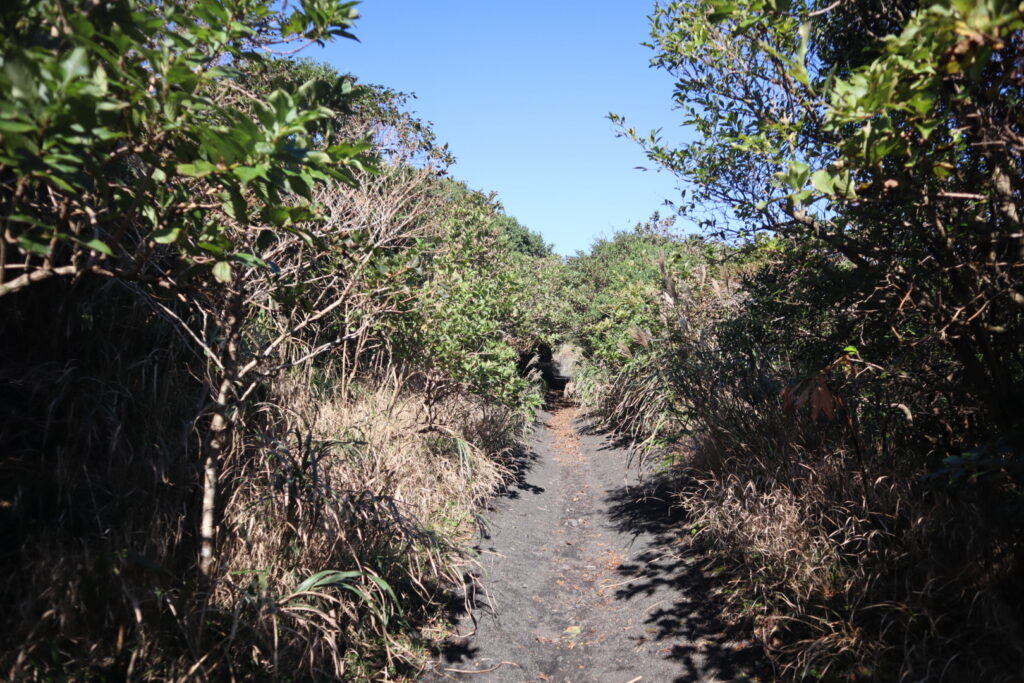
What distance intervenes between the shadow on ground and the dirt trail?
12 mm

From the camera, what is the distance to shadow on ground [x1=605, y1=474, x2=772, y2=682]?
4.65 m

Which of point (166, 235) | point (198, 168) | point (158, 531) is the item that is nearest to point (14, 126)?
point (198, 168)

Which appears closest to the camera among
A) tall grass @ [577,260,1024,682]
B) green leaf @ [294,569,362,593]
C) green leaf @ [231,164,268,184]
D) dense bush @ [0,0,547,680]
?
green leaf @ [231,164,268,184]

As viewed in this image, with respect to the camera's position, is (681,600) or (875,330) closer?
(875,330)

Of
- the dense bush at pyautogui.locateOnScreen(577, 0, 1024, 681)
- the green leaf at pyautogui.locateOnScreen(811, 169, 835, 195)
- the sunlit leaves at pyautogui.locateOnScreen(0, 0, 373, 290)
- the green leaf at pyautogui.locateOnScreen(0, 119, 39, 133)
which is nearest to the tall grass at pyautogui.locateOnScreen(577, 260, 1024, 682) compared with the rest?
the dense bush at pyautogui.locateOnScreen(577, 0, 1024, 681)

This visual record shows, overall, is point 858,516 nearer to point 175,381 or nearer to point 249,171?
point 249,171

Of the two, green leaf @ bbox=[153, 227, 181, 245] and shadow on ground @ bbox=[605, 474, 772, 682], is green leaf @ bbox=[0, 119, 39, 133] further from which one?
shadow on ground @ bbox=[605, 474, 772, 682]

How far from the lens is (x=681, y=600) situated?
5852mm

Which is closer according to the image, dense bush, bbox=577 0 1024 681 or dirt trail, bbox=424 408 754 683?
dense bush, bbox=577 0 1024 681

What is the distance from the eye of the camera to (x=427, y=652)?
15.7 ft

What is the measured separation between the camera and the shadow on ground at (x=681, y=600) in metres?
4.65

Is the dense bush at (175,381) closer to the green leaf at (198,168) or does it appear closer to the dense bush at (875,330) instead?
the green leaf at (198,168)

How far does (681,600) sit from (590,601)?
3.00 ft

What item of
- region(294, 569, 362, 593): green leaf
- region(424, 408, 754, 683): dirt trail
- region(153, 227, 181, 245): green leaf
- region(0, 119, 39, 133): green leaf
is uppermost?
region(0, 119, 39, 133): green leaf
